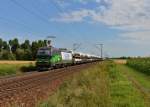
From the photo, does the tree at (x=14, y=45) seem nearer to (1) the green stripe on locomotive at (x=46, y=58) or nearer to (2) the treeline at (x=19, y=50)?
(2) the treeline at (x=19, y=50)

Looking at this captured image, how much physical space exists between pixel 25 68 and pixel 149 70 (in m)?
23.6

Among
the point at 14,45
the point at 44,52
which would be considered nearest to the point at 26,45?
the point at 14,45

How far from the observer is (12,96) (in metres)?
19.0

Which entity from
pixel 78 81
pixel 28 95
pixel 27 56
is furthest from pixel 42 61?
pixel 27 56

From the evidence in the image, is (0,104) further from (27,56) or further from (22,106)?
(27,56)

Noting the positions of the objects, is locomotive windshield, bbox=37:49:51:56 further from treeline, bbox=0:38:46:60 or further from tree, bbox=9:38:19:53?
tree, bbox=9:38:19:53

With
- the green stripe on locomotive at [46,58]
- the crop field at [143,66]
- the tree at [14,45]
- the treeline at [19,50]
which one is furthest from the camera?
the tree at [14,45]

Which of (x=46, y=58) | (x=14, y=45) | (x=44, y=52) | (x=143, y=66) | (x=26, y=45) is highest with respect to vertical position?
(x=14, y=45)

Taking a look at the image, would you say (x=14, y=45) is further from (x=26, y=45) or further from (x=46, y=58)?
(x=46, y=58)

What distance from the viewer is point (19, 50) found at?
13938cm

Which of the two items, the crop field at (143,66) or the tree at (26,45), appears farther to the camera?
the tree at (26,45)

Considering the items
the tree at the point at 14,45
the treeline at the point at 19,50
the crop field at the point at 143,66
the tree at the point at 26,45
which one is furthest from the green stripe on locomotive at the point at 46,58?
the tree at the point at 14,45

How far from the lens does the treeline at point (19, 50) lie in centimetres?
13015

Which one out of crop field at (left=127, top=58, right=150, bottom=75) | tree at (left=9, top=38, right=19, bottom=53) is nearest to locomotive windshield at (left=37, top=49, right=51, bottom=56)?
crop field at (left=127, top=58, right=150, bottom=75)
